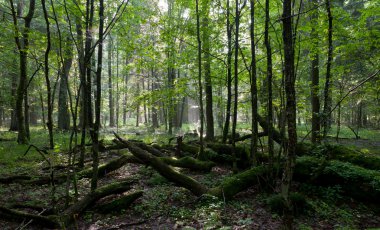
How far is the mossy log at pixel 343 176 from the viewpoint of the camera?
6328mm

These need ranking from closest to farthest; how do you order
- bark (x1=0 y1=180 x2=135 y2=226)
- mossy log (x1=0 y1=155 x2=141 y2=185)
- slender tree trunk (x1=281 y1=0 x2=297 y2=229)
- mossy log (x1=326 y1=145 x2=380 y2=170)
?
slender tree trunk (x1=281 y1=0 x2=297 y2=229), bark (x1=0 y1=180 x2=135 y2=226), mossy log (x1=326 y1=145 x2=380 y2=170), mossy log (x1=0 y1=155 x2=141 y2=185)

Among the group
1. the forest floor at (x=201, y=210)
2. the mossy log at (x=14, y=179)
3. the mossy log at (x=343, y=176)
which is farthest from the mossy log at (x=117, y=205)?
the mossy log at (x=343, y=176)

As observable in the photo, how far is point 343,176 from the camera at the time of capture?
6.66 m

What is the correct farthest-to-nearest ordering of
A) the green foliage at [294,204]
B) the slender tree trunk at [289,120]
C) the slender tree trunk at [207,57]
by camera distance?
the slender tree trunk at [207,57]
the green foliage at [294,204]
the slender tree trunk at [289,120]

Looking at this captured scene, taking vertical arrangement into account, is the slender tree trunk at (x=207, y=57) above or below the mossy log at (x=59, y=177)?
above

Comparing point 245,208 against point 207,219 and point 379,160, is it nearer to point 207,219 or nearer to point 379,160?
point 207,219

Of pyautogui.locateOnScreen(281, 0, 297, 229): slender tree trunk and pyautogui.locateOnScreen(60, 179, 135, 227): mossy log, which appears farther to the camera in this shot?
Result: pyautogui.locateOnScreen(60, 179, 135, 227): mossy log

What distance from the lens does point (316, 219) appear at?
568 centimetres

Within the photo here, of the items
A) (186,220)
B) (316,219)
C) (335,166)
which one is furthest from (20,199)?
(335,166)

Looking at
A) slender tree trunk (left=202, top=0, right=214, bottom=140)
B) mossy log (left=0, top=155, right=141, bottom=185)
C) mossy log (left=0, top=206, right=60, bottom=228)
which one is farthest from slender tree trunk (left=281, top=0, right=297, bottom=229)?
mossy log (left=0, top=155, right=141, bottom=185)

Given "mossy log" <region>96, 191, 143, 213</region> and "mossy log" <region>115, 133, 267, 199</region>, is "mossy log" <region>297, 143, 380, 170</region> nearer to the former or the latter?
"mossy log" <region>115, 133, 267, 199</region>

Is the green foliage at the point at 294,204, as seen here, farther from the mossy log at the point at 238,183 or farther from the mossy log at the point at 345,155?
the mossy log at the point at 345,155

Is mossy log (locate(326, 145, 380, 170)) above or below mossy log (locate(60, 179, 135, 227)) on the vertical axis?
above

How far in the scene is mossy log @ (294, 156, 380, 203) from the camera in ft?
20.8
